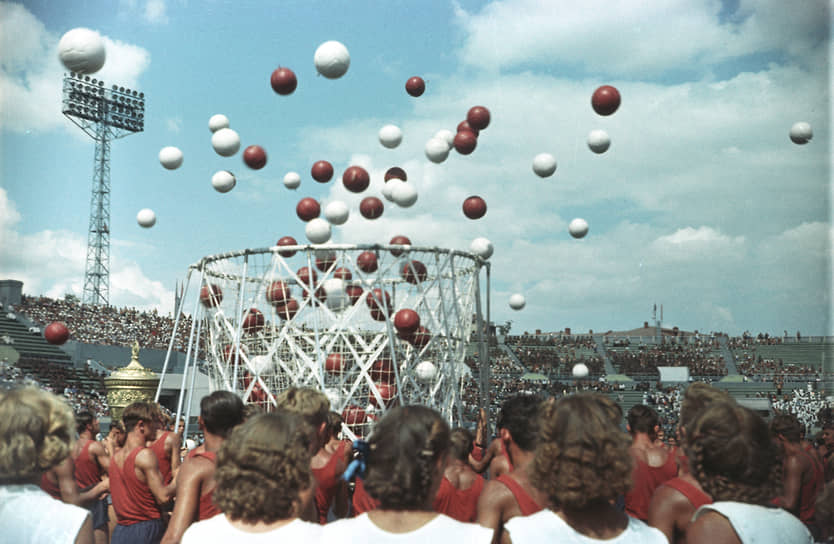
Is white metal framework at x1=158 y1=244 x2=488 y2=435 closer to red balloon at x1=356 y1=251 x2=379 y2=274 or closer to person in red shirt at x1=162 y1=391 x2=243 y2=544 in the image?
red balloon at x1=356 y1=251 x2=379 y2=274

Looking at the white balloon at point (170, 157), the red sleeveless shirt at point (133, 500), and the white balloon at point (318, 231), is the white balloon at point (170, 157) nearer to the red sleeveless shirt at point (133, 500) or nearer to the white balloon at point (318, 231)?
the white balloon at point (318, 231)

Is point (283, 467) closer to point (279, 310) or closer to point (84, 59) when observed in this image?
point (84, 59)

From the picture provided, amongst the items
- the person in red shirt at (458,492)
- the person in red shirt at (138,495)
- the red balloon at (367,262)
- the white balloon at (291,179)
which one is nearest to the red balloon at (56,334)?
the white balloon at (291,179)

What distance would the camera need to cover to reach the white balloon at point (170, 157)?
990cm

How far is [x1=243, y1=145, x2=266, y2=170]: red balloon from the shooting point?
33.1 ft

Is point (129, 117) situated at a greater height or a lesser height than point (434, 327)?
greater

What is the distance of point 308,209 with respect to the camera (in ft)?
33.9

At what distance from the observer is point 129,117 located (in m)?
42.6

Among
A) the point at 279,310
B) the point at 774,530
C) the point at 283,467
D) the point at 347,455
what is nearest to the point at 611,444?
the point at 774,530

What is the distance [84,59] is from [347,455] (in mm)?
5090

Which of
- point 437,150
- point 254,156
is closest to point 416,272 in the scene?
point 437,150

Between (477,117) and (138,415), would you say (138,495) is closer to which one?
(138,415)

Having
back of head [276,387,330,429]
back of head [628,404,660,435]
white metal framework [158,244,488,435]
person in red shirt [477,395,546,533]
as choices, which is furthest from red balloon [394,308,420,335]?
person in red shirt [477,395,546,533]

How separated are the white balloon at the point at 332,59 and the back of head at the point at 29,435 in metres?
6.85
